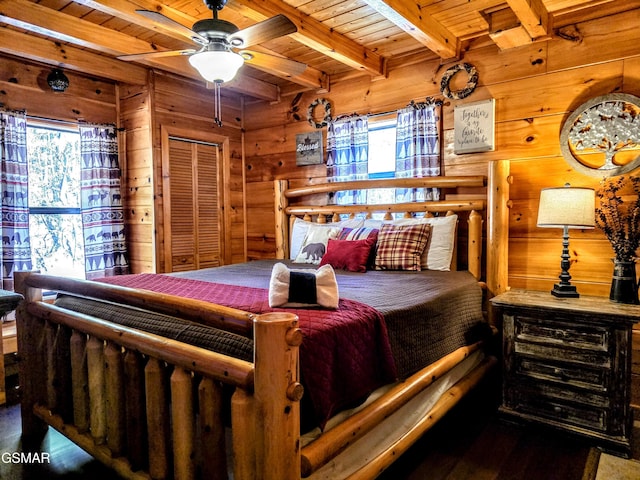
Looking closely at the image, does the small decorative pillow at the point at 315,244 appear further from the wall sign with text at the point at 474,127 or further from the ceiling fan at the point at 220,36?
the ceiling fan at the point at 220,36

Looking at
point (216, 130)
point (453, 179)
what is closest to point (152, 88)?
point (216, 130)

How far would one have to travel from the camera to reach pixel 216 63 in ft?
6.73

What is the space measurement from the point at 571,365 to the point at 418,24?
209cm

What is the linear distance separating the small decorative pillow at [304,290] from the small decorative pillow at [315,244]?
4.88 ft

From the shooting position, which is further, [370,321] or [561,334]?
[561,334]

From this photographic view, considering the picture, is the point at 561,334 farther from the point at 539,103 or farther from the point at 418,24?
the point at 418,24

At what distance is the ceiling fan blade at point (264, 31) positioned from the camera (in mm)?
1927

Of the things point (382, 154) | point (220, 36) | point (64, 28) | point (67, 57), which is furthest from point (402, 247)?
point (67, 57)

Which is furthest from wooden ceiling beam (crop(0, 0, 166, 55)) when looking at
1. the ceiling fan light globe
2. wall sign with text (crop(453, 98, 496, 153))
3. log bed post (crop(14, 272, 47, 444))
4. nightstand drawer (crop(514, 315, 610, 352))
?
nightstand drawer (crop(514, 315, 610, 352))

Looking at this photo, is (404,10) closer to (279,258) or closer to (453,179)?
(453,179)

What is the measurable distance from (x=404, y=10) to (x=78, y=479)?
2.84 metres

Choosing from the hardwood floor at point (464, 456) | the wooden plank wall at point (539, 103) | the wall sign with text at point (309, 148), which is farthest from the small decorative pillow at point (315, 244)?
the hardwood floor at point (464, 456)

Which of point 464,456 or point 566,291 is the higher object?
point 566,291

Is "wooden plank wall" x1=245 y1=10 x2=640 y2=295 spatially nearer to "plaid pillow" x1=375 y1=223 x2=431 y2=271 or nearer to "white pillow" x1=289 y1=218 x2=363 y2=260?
"plaid pillow" x1=375 y1=223 x2=431 y2=271
